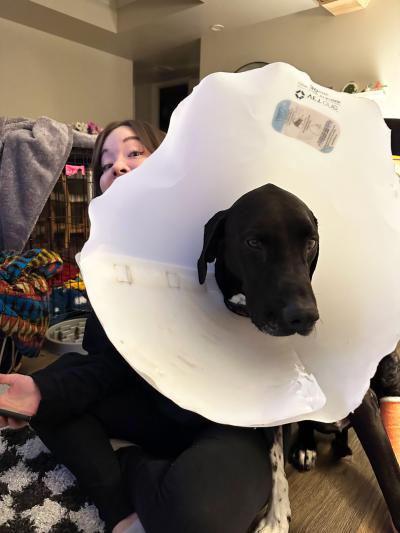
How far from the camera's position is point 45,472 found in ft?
3.17

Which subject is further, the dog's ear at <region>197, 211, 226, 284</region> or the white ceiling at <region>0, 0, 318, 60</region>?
the white ceiling at <region>0, 0, 318, 60</region>

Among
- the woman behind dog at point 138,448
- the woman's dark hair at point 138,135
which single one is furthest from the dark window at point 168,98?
the woman behind dog at point 138,448

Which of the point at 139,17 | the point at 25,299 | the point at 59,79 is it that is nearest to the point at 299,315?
the point at 25,299

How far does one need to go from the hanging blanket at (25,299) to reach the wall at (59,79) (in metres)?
3.68

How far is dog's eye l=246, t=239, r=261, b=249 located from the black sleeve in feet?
1.41

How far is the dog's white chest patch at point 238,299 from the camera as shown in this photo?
0.87 m

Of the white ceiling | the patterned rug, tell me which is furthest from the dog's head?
the white ceiling

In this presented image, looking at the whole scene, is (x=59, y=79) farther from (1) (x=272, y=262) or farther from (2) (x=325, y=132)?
(1) (x=272, y=262)

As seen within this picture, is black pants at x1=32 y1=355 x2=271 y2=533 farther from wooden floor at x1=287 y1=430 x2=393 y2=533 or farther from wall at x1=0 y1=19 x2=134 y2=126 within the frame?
wall at x1=0 y1=19 x2=134 y2=126

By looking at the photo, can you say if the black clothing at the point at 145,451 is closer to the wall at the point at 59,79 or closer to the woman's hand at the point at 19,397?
the woman's hand at the point at 19,397

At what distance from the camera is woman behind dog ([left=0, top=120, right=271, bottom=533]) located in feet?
2.25

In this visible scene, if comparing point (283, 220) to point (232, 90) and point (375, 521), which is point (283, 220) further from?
point (375, 521)

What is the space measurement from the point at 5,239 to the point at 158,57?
4582mm

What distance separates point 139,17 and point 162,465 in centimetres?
454
